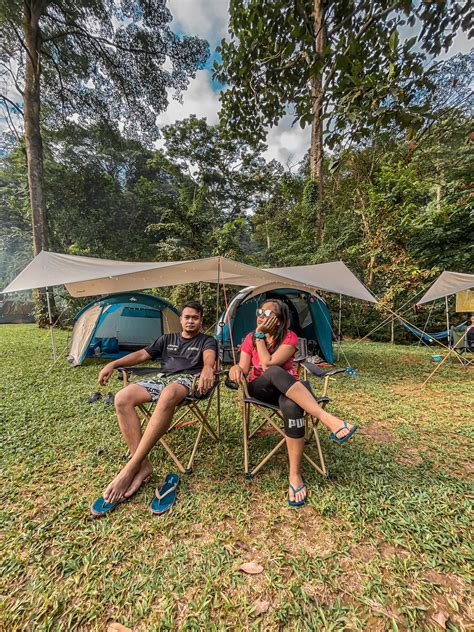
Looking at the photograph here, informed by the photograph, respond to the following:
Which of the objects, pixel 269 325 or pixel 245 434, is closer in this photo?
pixel 245 434

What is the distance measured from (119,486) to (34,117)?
10.8 metres

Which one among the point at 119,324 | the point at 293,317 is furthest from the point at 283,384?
the point at 119,324

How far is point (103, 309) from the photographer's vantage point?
15.2ft

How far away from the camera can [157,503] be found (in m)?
1.57

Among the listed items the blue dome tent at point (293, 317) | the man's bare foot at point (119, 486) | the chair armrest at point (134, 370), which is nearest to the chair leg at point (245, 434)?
the man's bare foot at point (119, 486)

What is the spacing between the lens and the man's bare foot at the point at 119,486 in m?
1.57

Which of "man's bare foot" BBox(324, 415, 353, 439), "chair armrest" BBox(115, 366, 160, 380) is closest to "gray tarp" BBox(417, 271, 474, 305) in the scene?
"man's bare foot" BBox(324, 415, 353, 439)

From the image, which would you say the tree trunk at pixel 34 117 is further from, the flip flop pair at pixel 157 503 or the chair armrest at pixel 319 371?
the chair armrest at pixel 319 371

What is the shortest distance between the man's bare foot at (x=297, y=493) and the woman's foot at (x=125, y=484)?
950 millimetres

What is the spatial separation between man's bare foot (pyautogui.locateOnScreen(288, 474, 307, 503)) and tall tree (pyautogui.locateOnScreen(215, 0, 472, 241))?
2257mm

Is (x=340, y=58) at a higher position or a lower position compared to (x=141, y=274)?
higher

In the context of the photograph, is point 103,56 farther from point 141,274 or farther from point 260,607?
point 260,607

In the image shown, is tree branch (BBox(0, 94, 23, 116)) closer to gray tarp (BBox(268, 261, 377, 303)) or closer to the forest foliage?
the forest foliage

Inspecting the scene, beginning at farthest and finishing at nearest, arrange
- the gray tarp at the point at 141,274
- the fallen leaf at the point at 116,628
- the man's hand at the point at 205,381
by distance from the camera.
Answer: the gray tarp at the point at 141,274 → the man's hand at the point at 205,381 → the fallen leaf at the point at 116,628
